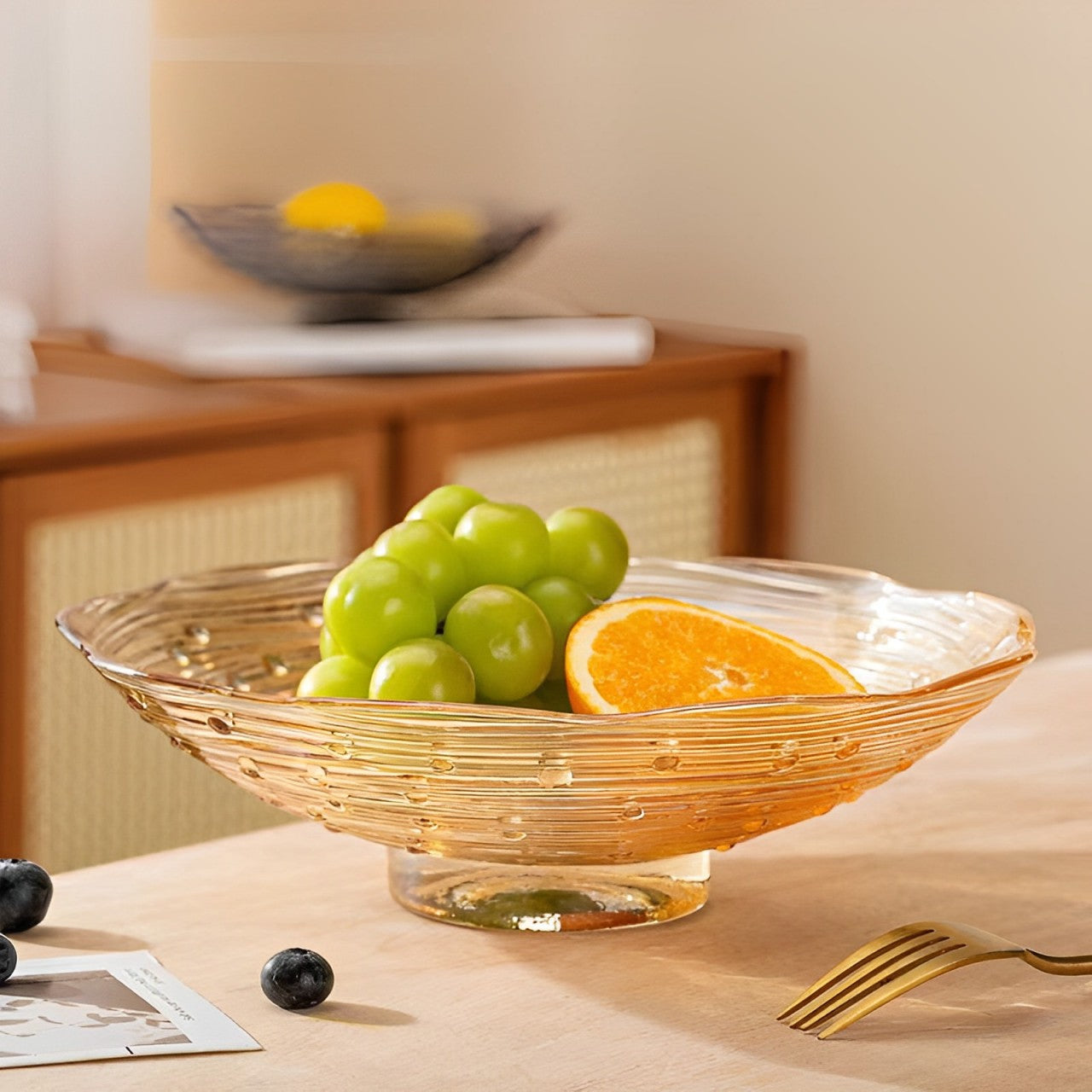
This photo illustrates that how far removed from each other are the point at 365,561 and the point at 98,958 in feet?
0.66

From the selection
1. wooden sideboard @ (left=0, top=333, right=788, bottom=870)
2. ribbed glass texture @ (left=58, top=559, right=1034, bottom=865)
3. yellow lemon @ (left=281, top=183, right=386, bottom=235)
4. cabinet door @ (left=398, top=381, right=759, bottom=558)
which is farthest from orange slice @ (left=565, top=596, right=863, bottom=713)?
yellow lemon @ (left=281, top=183, right=386, bottom=235)

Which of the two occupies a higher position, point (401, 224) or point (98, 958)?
point (401, 224)

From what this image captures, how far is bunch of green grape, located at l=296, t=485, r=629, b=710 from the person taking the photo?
77cm

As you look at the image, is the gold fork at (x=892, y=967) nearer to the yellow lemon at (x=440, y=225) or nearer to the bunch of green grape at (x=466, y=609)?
the bunch of green grape at (x=466, y=609)

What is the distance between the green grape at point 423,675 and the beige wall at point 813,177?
1646 millimetres

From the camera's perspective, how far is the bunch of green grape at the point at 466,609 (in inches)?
30.3

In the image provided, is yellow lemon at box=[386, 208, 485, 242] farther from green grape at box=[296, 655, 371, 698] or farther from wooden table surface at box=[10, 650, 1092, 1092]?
green grape at box=[296, 655, 371, 698]

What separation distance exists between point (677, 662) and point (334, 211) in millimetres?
1559

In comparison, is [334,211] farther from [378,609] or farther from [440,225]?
[378,609]

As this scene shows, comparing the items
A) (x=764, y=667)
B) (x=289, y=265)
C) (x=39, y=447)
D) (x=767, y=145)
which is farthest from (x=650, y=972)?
(x=767, y=145)

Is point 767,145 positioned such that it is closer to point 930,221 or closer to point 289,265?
point 930,221

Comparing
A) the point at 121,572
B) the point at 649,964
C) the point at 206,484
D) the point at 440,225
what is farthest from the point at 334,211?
the point at 649,964

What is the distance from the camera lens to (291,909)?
82 centimetres

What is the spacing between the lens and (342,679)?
800 millimetres
